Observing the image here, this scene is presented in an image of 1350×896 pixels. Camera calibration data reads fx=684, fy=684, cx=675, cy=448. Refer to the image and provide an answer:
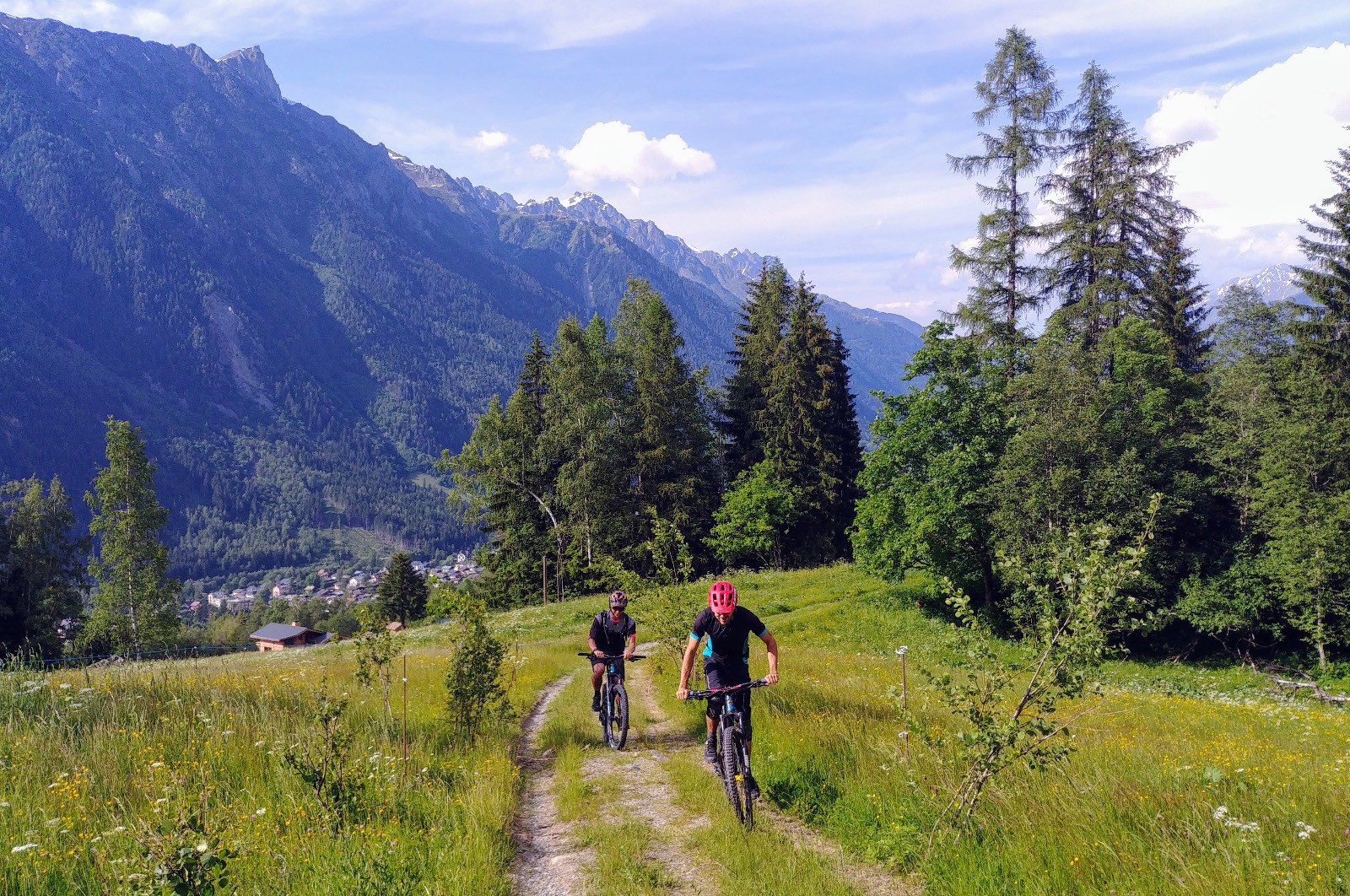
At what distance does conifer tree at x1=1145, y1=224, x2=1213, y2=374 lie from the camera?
34812 mm

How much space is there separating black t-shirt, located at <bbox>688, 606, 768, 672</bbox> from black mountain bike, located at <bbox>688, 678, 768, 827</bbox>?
0.94ft

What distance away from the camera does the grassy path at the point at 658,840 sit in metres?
5.84

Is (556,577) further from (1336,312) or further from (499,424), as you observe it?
(1336,312)

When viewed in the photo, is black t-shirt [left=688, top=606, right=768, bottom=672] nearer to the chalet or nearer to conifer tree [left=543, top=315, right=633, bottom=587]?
conifer tree [left=543, top=315, right=633, bottom=587]

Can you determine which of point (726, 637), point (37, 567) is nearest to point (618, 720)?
point (726, 637)

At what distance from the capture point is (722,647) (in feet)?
25.9

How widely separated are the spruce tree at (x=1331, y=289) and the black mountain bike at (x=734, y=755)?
110 feet

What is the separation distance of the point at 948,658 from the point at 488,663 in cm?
1957

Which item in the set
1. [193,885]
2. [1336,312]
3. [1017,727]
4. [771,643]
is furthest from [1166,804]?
[1336,312]

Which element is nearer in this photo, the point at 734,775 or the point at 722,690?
the point at 734,775

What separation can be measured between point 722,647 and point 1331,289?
115 ft

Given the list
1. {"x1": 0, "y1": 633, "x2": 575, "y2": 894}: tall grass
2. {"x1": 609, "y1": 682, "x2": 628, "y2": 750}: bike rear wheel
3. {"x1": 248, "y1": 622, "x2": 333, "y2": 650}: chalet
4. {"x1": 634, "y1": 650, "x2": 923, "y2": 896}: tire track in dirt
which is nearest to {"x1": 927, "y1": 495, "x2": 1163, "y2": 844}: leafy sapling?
{"x1": 634, "y1": 650, "x2": 923, "y2": 896}: tire track in dirt

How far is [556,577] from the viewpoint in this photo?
1865 inches

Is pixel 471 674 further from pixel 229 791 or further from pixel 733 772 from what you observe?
pixel 733 772
